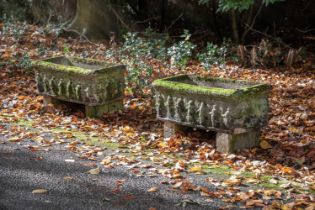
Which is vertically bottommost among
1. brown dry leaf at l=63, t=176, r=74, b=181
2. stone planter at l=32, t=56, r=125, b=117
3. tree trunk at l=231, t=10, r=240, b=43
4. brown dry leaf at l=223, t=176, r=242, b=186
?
brown dry leaf at l=223, t=176, r=242, b=186

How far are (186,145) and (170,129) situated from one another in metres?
0.40

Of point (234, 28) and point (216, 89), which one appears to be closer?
point (216, 89)

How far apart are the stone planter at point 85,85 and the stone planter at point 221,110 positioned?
1.29 meters

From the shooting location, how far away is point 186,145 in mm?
7363

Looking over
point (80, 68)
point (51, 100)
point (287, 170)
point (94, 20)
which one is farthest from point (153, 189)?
point (94, 20)

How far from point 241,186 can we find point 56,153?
7.65 ft

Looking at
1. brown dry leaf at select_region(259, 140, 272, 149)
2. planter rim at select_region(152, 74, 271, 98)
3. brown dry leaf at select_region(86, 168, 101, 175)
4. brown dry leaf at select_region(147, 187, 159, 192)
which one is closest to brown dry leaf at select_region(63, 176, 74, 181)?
brown dry leaf at select_region(86, 168, 101, 175)

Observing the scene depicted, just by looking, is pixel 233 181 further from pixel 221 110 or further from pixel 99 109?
pixel 99 109

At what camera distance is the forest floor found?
5791 millimetres

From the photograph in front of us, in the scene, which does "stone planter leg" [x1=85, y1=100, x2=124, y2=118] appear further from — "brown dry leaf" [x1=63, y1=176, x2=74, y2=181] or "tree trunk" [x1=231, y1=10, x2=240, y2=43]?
"tree trunk" [x1=231, y1=10, x2=240, y2=43]

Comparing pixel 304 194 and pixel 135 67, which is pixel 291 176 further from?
pixel 135 67

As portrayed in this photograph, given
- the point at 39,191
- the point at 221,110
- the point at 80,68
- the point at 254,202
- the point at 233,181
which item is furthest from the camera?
the point at 80,68

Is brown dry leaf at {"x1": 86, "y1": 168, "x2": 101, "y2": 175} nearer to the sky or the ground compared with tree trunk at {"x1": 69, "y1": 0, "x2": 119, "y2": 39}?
nearer to the ground

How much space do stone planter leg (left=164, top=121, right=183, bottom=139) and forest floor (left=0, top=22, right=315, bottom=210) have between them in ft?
0.31
